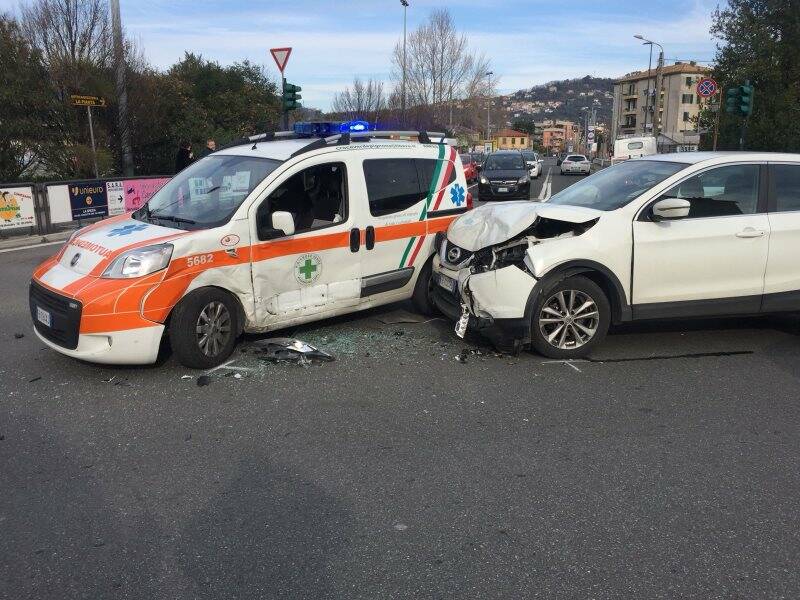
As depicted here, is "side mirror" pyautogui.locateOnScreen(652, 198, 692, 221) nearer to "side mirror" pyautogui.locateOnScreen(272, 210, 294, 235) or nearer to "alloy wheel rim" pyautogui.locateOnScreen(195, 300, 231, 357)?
"side mirror" pyautogui.locateOnScreen(272, 210, 294, 235)

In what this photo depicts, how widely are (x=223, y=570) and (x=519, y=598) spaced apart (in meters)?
1.25

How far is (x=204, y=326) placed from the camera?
5199 mm

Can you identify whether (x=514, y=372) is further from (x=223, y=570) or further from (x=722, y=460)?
Result: (x=223, y=570)

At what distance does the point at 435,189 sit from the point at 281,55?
863cm

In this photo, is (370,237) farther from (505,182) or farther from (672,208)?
(505,182)

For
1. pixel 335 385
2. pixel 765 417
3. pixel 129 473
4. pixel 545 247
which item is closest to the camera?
pixel 129 473

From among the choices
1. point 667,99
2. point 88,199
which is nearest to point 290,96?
point 88,199

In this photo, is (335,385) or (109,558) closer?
(109,558)

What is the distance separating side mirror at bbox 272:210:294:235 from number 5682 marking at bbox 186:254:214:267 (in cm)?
57

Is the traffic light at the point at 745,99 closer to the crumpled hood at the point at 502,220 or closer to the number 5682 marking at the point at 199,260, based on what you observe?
the crumpled hood at the point at 502,220

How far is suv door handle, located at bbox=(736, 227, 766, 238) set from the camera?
573 centimetres

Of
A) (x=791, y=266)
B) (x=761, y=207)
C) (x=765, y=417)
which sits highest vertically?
(x=761, y=207)

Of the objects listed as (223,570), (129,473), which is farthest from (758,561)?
(129,473)

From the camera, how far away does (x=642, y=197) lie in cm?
571
